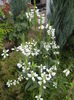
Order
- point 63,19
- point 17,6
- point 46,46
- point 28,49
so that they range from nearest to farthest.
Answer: point 28,49 < point 46,46 < point 63,19 < point 17,6

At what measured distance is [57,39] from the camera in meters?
3.46

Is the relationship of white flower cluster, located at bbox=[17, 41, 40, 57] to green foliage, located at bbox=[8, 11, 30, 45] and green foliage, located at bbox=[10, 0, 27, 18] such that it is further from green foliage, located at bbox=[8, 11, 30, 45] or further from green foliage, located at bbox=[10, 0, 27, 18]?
green foliage, located at bbox=[10, 0, 27, 18]

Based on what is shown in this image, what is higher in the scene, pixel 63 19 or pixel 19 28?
pixel 63 19

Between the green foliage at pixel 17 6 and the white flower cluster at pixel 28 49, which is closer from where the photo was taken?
the white flower cluster at pixel 28 49

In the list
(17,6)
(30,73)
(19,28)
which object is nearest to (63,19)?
(19,28)

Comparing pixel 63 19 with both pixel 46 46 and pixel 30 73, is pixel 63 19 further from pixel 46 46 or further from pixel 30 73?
pixel 30 73

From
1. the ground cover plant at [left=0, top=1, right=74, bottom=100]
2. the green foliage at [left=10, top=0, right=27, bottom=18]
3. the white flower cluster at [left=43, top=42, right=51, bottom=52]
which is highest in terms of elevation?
the green foliage at [left=10, top=0, right=27, bottom=18]

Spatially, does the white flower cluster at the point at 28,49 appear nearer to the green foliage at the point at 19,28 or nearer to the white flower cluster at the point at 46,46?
the white flower cluster at the point at 46,46

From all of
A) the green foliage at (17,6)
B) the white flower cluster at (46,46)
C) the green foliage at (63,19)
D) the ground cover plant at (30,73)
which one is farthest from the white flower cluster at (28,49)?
the green foliage at (17,6)

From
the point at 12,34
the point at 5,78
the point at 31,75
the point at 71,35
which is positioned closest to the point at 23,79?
the point at 5,78

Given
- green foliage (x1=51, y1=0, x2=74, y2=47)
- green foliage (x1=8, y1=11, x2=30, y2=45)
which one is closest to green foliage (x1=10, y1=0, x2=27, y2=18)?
green foliage (x1=8, y1=11, x2=30, y2=45)

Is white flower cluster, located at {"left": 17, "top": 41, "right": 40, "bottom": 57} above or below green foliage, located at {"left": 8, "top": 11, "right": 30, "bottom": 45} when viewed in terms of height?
above

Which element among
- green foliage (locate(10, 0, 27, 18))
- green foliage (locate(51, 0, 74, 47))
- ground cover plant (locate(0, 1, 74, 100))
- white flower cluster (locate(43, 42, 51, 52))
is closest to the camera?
ground cover plant (locate(0, 1, 74, 100))

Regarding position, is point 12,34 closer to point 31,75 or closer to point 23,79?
point 23,79
